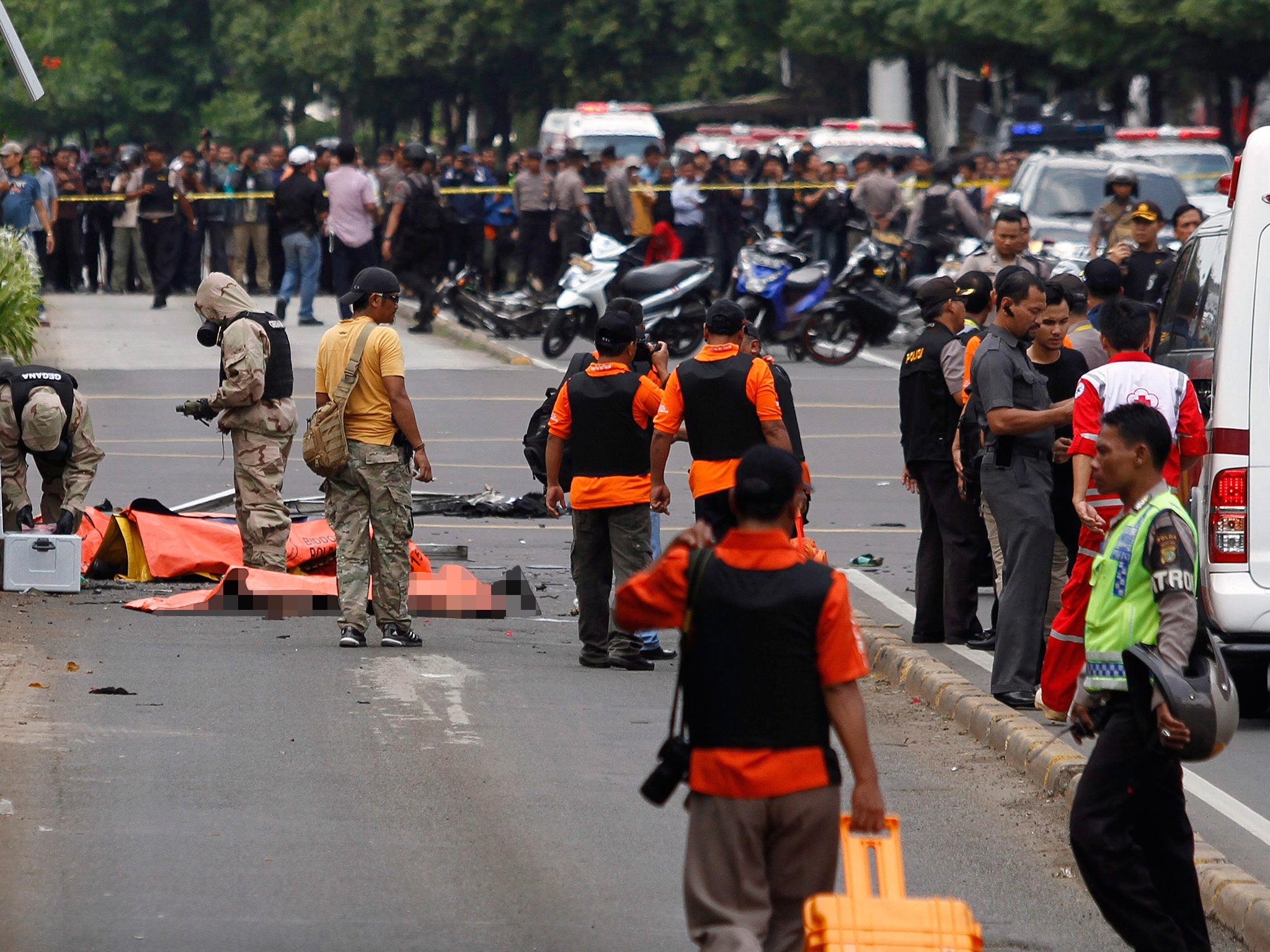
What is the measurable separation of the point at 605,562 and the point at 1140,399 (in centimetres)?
317

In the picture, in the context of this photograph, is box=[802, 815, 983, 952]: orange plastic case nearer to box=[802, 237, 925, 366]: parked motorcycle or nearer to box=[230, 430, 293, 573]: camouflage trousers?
box=[230, 430, 293, 573]: camouflage trousers

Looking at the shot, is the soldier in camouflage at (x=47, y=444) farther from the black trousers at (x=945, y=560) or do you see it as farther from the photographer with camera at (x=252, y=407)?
the black trousers at (x=945, y=560)

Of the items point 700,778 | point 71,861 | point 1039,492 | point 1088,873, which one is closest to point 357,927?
point 71,861

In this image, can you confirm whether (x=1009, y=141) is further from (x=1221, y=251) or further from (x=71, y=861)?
(x=71, y=861)

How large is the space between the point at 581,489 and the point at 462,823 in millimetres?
3147

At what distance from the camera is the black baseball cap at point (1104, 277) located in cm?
1052

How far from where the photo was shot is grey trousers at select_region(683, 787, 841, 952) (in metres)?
4.64

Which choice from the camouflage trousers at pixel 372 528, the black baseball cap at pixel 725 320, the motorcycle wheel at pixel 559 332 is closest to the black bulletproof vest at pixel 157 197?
the motorcycle wheel at pixel 559 332

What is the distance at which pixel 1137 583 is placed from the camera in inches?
213

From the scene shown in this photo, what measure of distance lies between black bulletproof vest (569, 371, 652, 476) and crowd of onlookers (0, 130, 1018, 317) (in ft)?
53.9

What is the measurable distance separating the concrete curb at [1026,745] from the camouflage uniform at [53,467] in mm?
4409

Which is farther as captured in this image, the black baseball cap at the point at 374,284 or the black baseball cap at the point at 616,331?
the black baseball cap at the point at 374,284

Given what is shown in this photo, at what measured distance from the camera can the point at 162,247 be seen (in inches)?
1096

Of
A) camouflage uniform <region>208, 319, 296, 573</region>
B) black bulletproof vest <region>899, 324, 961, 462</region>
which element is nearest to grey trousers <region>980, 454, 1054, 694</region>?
black bulletproof vest <region>899, 324, 961, 462</region>
